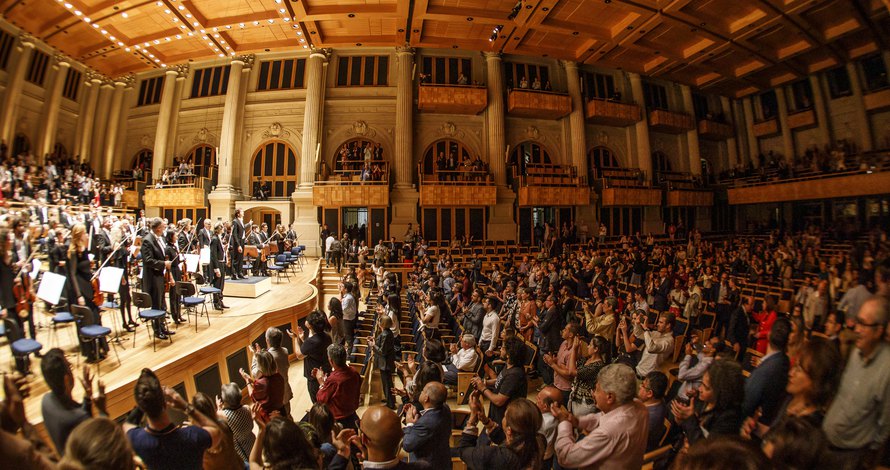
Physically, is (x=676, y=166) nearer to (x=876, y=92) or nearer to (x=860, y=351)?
(x=876, y=92)

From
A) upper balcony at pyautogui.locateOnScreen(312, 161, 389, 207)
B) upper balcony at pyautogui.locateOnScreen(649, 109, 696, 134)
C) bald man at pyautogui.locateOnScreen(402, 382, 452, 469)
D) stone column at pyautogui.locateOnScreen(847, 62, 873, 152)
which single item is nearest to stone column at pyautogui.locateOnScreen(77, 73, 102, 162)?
upper balcony at pyautogui.locateOnScreen(312, 161, 389, 207)

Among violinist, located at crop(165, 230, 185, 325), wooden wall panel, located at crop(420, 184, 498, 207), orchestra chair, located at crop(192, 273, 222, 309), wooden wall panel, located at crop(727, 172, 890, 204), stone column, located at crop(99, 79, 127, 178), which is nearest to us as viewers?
violinist, located at crop(165, 230, 185, 325)

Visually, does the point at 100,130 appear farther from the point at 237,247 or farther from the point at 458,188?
the point at 458,188

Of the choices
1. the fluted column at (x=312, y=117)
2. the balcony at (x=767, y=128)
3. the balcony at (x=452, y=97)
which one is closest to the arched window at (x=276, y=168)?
the fluted column at (x=312, y=117)

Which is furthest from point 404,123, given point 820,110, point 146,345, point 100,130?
point 820,110

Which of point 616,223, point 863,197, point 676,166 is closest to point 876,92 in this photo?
point 863,197

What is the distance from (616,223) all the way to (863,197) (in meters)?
9.34

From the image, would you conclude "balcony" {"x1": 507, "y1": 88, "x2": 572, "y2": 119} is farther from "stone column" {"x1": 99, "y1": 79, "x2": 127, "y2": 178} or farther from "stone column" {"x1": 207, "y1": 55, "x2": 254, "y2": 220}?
"stone column" {"x1": 99, "y1": 79, "x2": 127, "y2": 178}

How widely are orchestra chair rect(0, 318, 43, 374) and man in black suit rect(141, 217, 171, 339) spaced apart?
1329 millimetres

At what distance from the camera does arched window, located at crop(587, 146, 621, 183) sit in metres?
18.5

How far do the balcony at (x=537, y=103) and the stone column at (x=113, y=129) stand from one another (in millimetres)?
17921

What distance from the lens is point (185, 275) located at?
7.52 m

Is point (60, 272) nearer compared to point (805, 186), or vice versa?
point (60, 272)

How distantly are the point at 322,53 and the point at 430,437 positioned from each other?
56.4 feet
